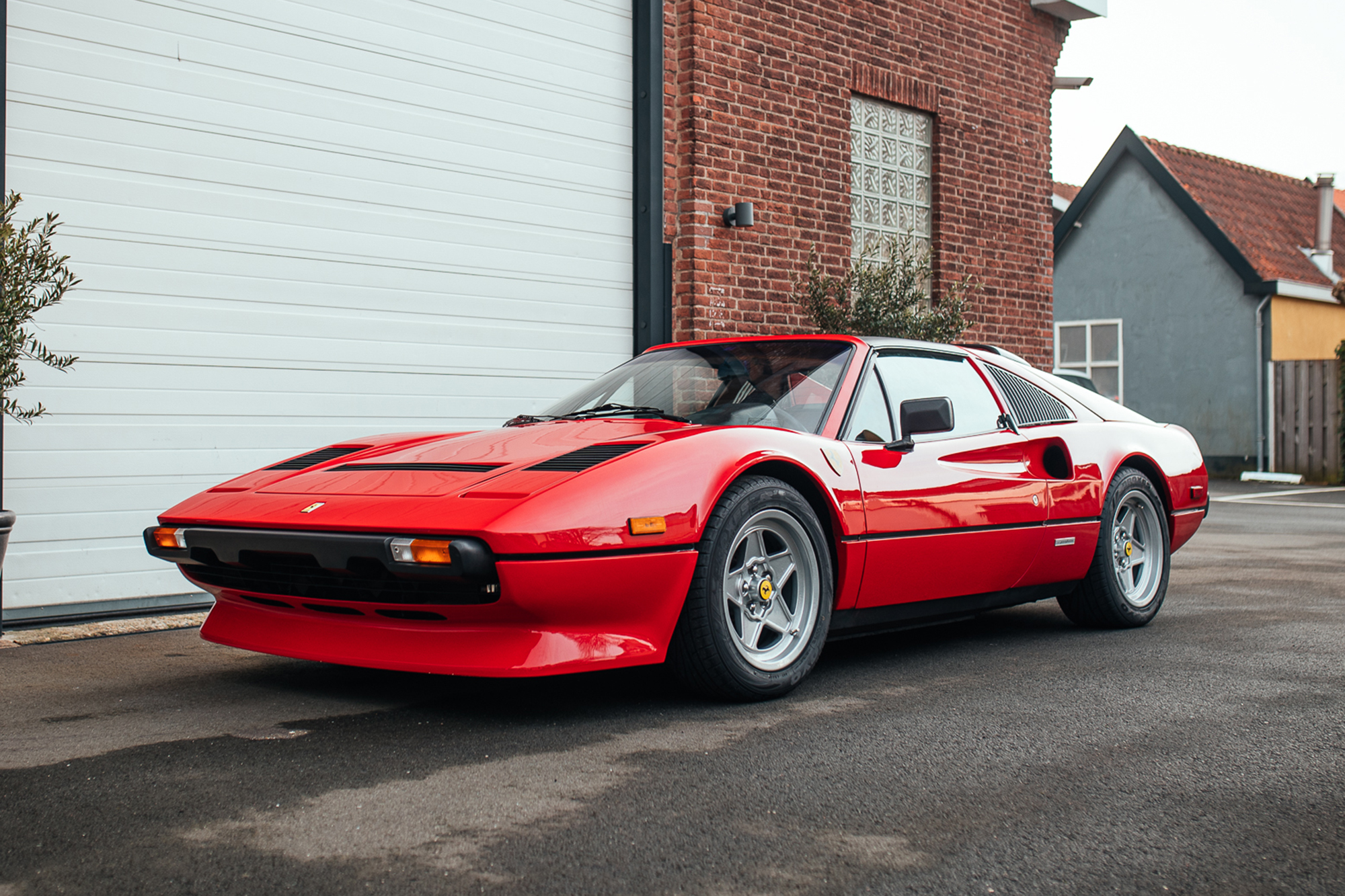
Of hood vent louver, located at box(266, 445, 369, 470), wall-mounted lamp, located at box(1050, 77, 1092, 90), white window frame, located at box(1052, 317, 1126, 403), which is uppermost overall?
wall-mounted lamp, located at box(1050, 77, 1092, 90)

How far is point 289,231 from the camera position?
6891mm

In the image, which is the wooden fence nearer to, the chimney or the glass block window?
the chimney

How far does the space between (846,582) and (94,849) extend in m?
2.43

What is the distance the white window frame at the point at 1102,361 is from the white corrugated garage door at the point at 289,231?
15.7 metres

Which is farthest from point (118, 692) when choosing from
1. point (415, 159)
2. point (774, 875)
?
point (415, 159)

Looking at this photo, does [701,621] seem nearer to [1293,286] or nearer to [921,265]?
[921,265]

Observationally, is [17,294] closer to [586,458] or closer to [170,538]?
[170,538]

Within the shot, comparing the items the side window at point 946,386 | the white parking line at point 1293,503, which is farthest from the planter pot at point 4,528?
the white parking line at point 1293,503

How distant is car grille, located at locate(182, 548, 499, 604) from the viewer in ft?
11.3

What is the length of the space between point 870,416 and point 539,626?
1617 mm

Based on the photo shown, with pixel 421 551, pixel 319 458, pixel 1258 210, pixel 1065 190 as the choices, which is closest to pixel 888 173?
pixel 319 458

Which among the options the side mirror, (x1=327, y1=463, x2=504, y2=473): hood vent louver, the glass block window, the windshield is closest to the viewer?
(x1=327, y1=463, x2=504, y2=473): hood vent louver

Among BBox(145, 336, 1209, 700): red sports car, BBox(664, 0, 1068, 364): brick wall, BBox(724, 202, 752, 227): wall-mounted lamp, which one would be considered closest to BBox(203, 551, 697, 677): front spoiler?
BBox(145, 336, 1209, 700): red sports car

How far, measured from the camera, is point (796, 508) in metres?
3.95
